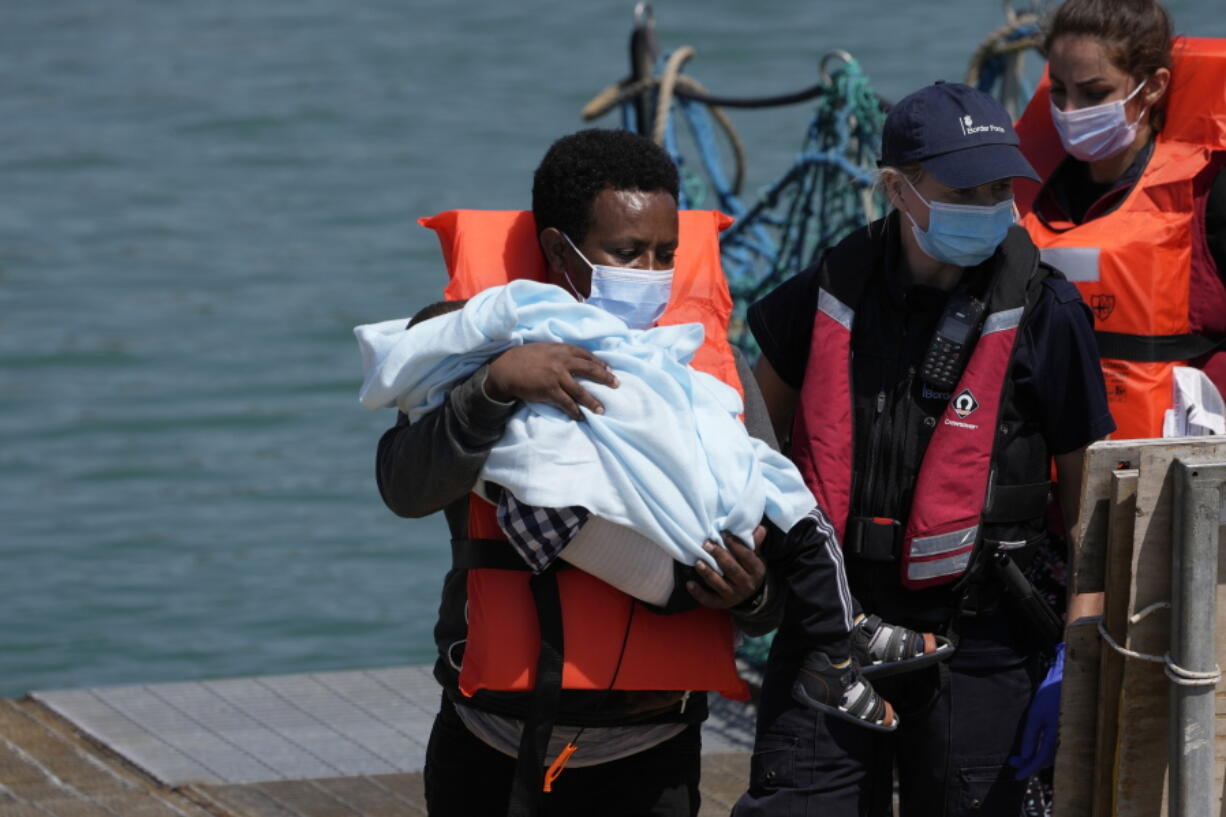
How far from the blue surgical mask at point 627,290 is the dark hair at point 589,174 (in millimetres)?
69

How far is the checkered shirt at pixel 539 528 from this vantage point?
3061 mm

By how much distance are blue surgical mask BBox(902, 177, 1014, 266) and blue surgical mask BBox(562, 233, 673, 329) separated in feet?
1.68

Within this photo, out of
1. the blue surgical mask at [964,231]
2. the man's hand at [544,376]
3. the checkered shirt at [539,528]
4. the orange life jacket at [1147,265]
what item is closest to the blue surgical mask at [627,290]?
the man's hand at [544,376]

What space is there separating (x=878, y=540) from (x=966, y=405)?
287 mm

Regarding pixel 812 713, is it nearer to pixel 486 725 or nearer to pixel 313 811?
pixel 486 725

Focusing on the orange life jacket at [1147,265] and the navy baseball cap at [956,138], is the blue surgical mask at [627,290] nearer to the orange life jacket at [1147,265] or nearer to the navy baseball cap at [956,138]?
the navy baseball cap at [956,138]

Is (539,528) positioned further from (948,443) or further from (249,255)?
(249,255)

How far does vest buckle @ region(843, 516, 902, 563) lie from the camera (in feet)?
11.3

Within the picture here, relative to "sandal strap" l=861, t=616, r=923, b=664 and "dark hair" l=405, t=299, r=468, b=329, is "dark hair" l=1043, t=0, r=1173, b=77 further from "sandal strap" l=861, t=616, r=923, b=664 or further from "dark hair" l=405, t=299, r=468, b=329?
"dark hair" l=405, t=299, r=468, b=329

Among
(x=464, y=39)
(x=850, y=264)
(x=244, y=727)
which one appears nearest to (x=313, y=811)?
(x=244, y=727)

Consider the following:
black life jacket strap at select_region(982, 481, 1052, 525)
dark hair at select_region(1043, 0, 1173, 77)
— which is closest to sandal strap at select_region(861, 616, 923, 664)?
black life jacket strap at select_region(982, 481, 1052, 525)

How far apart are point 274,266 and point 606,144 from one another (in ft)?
37.3

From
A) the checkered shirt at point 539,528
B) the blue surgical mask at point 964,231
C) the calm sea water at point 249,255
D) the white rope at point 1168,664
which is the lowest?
the calm sea water at point 249,255

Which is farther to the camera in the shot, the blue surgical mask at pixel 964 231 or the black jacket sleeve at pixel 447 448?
the blue surgical mask at pixel 964 231
